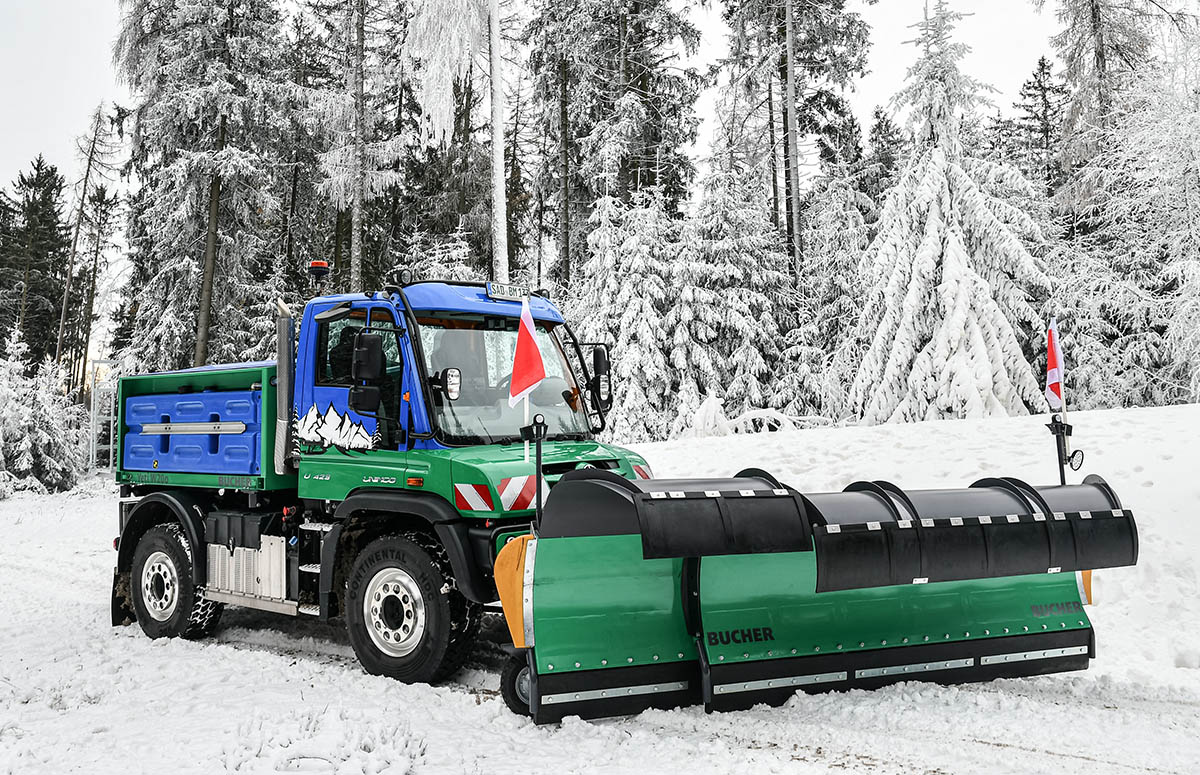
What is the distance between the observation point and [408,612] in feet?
19.3

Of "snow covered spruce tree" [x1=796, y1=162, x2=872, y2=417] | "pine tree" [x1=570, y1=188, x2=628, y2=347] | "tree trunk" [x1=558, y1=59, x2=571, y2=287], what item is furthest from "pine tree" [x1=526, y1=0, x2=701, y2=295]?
"snow covered spruce tree" [x1=796, y1=162, x2=872, y2=417]

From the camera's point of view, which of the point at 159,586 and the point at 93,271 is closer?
the point at 159,586

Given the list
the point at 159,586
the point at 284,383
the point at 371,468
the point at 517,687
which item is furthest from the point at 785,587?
the point at 159,586

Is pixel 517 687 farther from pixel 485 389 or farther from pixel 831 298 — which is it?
pixel 831 298

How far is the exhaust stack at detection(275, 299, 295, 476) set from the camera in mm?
6925

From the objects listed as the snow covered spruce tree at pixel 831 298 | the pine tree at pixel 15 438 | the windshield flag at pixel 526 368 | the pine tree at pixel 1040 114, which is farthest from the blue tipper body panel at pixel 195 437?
the pine tree at pixel 1040 114

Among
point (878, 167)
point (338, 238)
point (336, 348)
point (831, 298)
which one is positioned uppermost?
point (878, 167)

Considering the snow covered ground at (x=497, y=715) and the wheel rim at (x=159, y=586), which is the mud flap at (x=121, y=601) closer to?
the snow covered ground at (x=497, y=715)

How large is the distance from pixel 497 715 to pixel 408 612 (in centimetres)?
106

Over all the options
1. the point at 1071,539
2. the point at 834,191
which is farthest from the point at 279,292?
the point at 1071,539

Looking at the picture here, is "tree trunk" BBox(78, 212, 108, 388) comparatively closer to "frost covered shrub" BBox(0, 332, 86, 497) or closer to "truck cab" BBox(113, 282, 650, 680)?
"frost covered shrub" BBox(0, 332, 86, 497)

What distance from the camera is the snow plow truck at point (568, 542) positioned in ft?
16.2

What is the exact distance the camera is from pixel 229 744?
4648 mm

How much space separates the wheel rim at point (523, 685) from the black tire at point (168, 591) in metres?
3.87
